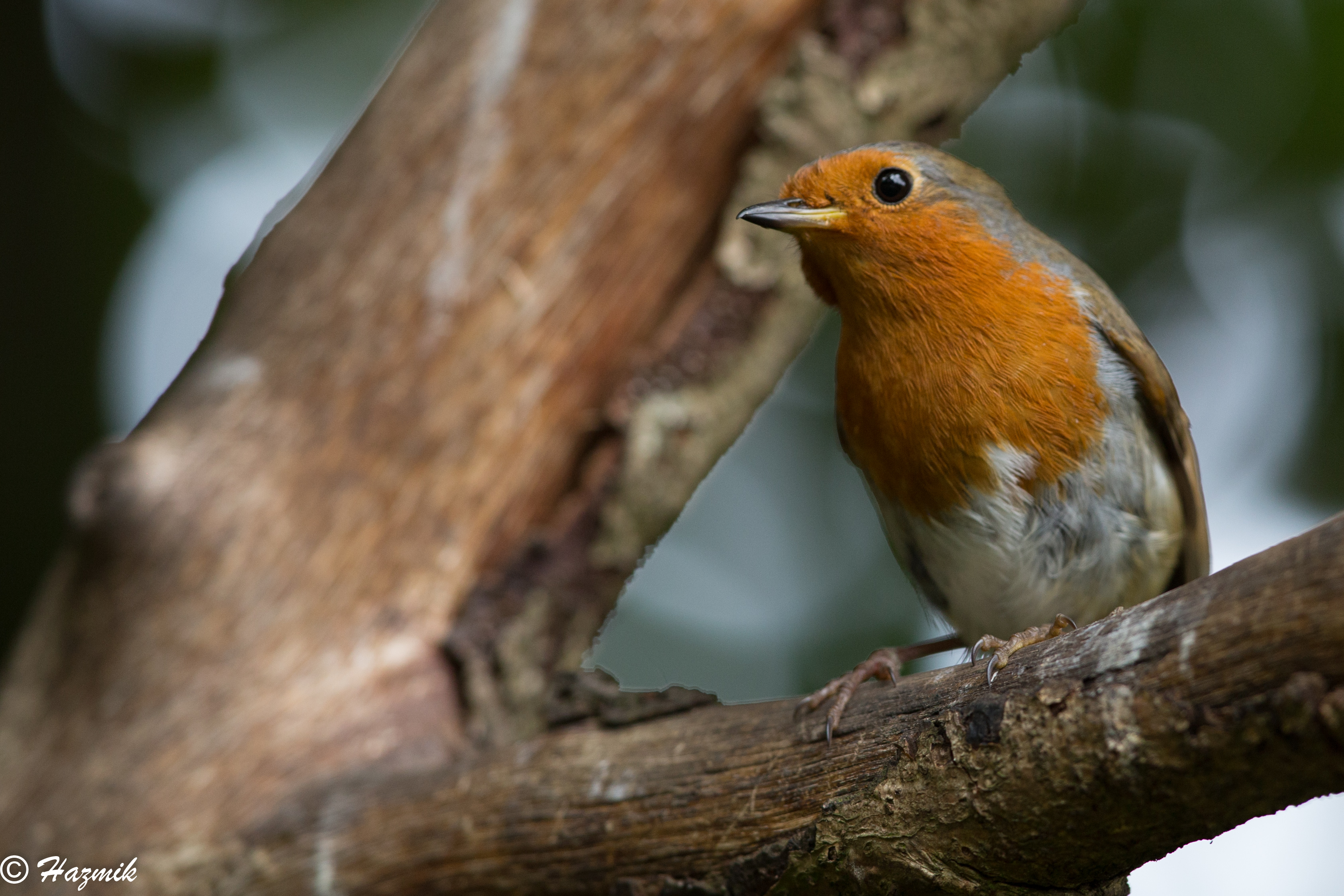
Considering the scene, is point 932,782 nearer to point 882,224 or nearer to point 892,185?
point 882,224

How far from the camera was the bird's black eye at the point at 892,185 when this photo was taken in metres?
3.24

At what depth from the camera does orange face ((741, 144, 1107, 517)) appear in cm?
286

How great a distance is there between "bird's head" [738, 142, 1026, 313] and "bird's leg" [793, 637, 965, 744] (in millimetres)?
962

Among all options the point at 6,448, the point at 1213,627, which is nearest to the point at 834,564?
the point at 6,448

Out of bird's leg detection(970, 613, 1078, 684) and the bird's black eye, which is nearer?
bird's leg detection(970, 613, 1078, 684)

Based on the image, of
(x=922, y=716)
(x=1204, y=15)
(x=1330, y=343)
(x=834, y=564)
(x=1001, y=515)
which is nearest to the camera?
(x=922, y=716)

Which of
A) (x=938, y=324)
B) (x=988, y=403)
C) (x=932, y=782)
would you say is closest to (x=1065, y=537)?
(x=988, y=403)

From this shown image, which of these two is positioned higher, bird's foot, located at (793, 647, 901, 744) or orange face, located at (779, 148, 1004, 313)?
orange face, located at (779, 148, 1004, 313)

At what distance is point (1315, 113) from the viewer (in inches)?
184

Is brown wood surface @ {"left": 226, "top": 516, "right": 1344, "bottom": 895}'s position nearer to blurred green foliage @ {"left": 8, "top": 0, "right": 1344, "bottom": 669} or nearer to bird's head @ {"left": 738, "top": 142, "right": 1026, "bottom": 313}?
bird's head @ {"left": 738, "top": 142, "right": 1026, "bottom": 313}

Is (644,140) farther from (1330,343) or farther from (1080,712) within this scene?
(1330,343)

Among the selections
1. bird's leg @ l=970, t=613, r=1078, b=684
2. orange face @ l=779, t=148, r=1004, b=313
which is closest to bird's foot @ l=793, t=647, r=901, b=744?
bird's leg @ l=970, t=613, r=1078, b=684

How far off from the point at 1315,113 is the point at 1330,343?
0.96 m

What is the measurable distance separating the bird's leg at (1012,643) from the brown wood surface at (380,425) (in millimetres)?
1738
